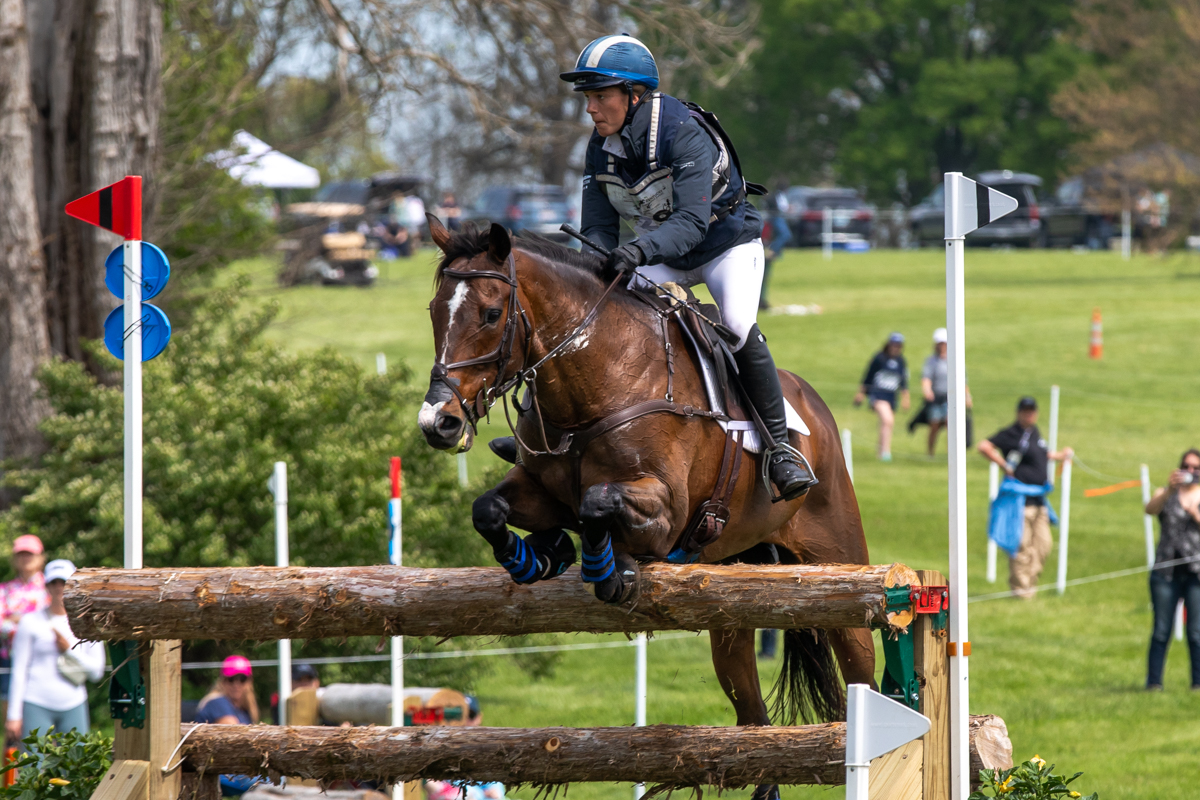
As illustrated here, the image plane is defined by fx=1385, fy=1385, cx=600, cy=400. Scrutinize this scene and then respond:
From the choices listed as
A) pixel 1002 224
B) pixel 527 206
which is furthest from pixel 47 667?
pixel 1002 224

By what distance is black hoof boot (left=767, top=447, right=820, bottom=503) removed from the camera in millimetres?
5141

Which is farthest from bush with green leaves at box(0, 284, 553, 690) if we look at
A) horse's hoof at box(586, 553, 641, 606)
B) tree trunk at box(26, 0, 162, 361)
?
horse's hoof at box(586, 553, 641, 606)

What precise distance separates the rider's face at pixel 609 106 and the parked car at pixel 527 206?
2910 cm

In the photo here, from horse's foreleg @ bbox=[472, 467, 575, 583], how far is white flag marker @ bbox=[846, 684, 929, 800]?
45.7 inches

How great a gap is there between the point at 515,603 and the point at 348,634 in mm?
589

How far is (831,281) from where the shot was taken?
3384cm

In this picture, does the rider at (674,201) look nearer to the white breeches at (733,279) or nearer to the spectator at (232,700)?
the white breeches at (733,279)

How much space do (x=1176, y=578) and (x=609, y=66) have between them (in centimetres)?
771

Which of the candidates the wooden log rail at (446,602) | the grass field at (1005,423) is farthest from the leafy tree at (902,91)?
the wooden log rail at (446,602)

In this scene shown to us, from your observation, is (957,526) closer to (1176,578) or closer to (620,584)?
(620,584)

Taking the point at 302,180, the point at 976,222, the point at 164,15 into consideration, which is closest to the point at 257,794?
the point at 976,222

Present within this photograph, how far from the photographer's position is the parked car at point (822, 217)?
4125cm

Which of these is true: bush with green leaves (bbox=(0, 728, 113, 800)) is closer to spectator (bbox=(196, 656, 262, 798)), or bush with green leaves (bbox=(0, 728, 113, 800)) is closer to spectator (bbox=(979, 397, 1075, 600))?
spectator (bbox=(196, 656, 262, 798))

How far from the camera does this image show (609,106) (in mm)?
4949
